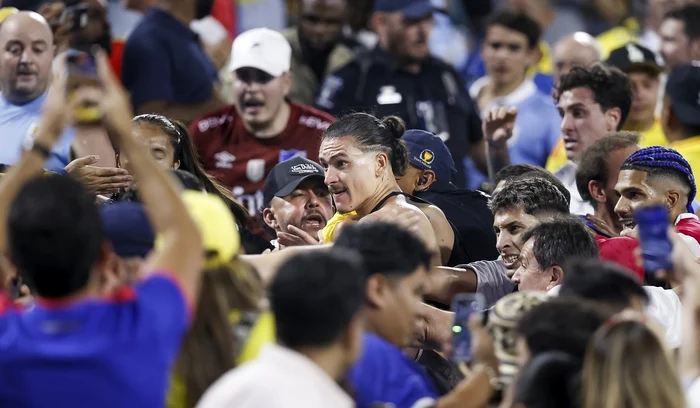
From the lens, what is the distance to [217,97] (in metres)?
8.98

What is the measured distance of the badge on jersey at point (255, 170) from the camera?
802 centimetres

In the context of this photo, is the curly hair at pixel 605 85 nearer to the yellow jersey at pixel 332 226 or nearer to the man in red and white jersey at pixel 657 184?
the man in red and white jersey at pixel 657 184

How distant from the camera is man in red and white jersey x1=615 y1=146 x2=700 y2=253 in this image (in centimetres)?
605

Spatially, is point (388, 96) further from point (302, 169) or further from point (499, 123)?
point (302, 169)

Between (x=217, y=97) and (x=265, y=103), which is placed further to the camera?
(x=217, y=97)

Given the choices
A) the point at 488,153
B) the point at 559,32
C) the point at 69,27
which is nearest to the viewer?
the point at 488,153

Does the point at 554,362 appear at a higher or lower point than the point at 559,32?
higher

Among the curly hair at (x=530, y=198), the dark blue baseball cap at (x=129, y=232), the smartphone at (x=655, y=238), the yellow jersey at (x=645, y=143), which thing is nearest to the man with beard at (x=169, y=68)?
the yellow jersey at (x=645, y=143)

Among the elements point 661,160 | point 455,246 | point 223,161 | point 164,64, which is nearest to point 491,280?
point 455,246

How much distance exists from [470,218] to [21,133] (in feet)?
8.79

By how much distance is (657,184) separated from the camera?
239 inches

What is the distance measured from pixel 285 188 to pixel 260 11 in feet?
15.8

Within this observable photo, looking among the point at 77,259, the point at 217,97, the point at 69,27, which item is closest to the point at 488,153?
the point at 217,97

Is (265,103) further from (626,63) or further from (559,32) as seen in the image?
(559,32)
